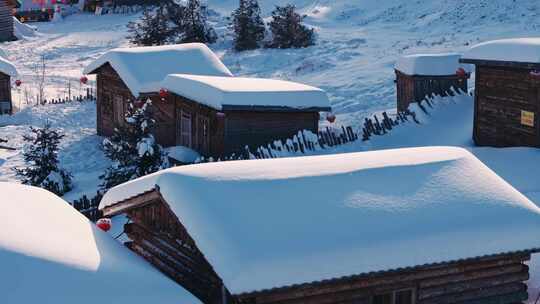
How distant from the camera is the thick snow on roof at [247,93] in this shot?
64.9 feet

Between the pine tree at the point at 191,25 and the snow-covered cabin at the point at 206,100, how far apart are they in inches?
→ 552

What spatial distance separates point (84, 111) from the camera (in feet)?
98.5

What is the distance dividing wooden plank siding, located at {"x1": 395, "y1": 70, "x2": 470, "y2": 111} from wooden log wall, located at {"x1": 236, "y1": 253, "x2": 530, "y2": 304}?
43.9 feet

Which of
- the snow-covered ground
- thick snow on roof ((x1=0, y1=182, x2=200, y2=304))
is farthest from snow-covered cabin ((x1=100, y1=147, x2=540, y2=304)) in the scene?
the snow-covered ground

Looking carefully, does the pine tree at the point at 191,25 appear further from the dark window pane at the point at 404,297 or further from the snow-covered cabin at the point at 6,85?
the dark window pane at the point at 404,297

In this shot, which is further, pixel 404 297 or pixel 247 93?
pixel 247 93

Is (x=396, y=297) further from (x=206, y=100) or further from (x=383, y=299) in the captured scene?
Answer: (x=206, y=100)

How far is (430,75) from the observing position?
78.0 feet

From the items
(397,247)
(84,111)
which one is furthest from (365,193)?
(84,111)

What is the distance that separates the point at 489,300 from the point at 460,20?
31695 mm

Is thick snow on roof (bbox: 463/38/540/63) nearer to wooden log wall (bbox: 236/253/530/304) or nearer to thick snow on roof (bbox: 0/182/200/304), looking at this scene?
wooden log wall (bbox: 236/253/530/304)

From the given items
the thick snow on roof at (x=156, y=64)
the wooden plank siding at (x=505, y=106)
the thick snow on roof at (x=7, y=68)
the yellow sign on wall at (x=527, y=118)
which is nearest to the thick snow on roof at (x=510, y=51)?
the wooden plank siding at (x=505, y=106)

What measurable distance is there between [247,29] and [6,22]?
16.3 metres

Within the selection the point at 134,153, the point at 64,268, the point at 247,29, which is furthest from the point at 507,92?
the point at 247,29
